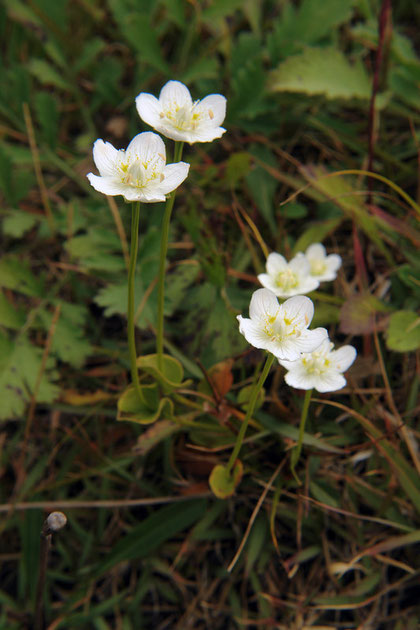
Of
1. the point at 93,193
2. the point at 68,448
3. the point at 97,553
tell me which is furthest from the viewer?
the point at 93,193

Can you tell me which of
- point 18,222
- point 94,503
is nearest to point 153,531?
point 94,503

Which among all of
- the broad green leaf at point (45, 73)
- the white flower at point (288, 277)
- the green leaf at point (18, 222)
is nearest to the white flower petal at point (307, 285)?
the white flower at point (288, 277)

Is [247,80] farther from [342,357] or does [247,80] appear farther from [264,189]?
[342,357]

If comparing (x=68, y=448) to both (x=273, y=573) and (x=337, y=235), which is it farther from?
(x=337, y=235)

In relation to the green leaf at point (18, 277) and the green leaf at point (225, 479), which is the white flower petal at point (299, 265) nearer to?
the green leaf at point (225, 479)

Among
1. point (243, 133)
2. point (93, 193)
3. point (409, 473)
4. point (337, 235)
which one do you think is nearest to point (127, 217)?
point (93, 193)

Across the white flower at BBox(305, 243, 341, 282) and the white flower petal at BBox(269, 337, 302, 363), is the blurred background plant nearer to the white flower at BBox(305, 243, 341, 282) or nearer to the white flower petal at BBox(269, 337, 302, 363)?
the white flower at BBox(305, 243, 341, 282)

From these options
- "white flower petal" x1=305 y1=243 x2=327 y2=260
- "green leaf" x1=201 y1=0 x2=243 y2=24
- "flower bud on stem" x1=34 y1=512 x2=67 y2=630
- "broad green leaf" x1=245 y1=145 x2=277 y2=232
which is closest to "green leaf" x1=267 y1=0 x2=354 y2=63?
"green leaf" x1=201 y1=0 x2=243 y2=24
